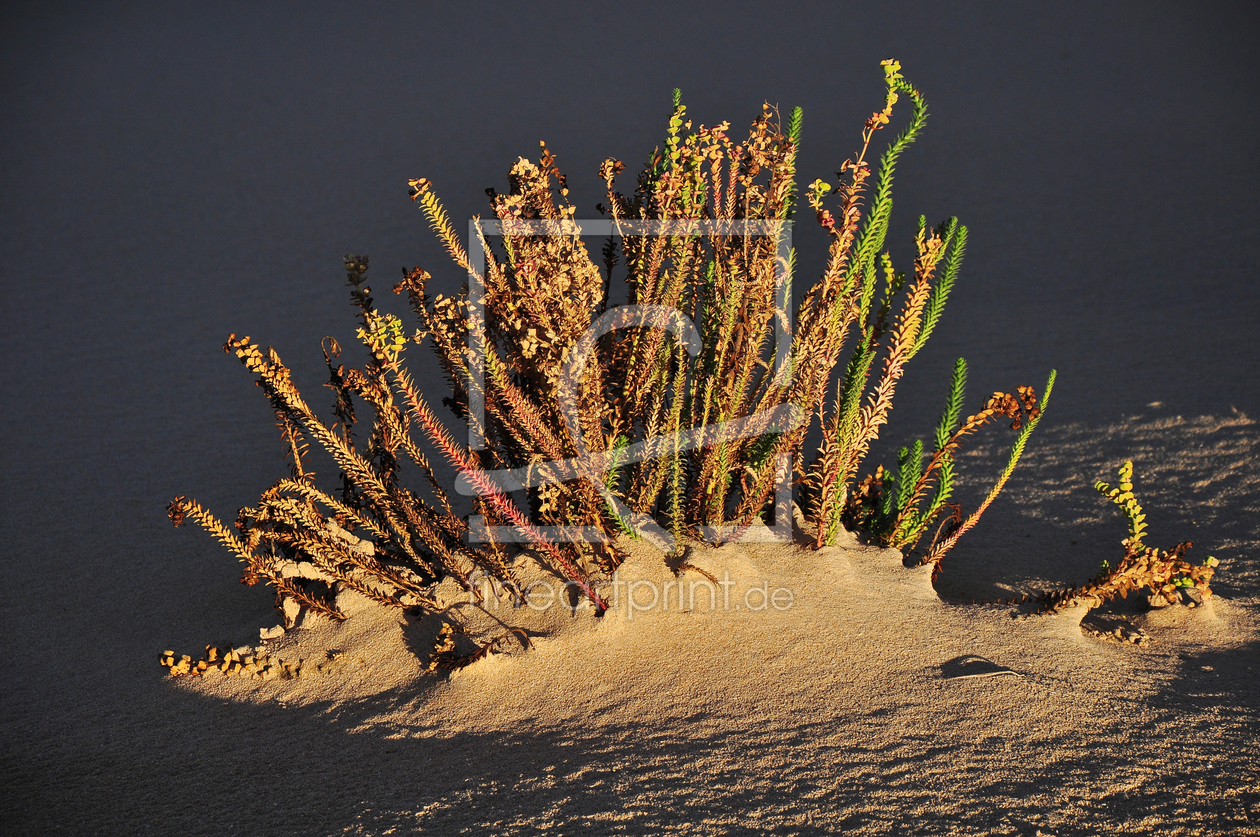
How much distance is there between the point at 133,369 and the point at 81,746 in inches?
140

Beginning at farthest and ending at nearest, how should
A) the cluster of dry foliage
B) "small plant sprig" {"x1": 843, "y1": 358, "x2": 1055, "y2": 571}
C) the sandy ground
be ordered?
1. "small plant sprig" {"x1": 843, "y1": 358, "x2": 1055, "y2": 571}
2. the cluster of dry foliage
3. the sandy ground

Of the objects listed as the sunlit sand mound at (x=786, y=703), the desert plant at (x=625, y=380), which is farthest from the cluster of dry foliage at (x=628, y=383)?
the sunlit sand mound at (x=786, y=703)

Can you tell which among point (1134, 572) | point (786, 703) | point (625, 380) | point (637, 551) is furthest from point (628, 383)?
point (1134, 572)

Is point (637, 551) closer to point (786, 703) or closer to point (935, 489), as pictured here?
Result: point (786, 703)

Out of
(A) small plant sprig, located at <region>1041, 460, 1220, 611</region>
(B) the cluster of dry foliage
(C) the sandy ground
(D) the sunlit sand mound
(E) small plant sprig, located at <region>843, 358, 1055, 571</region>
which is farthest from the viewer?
(E) small plant sprig, located at <region>843, 358, 1055, 571</region>

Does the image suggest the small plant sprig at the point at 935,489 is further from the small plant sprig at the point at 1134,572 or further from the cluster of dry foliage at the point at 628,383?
the small plant sprig at the point at 1134,572

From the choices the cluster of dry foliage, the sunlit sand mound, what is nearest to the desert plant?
the cluster of dry foliage

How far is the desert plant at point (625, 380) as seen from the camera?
249 centimetres

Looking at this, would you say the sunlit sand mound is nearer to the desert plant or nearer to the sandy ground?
the sandy ground

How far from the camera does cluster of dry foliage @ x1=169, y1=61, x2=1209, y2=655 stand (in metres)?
2.49

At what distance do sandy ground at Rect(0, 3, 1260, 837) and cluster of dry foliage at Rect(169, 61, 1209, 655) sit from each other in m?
0.21

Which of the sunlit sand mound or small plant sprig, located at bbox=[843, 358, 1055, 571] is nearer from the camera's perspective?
the sunlit sand mound

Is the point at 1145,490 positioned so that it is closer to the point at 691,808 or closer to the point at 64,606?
the point at 691,808

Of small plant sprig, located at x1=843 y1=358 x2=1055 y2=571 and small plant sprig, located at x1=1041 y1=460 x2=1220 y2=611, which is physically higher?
small plant sprig, located at x1=843 y1=358 x2=1055 y2=571
